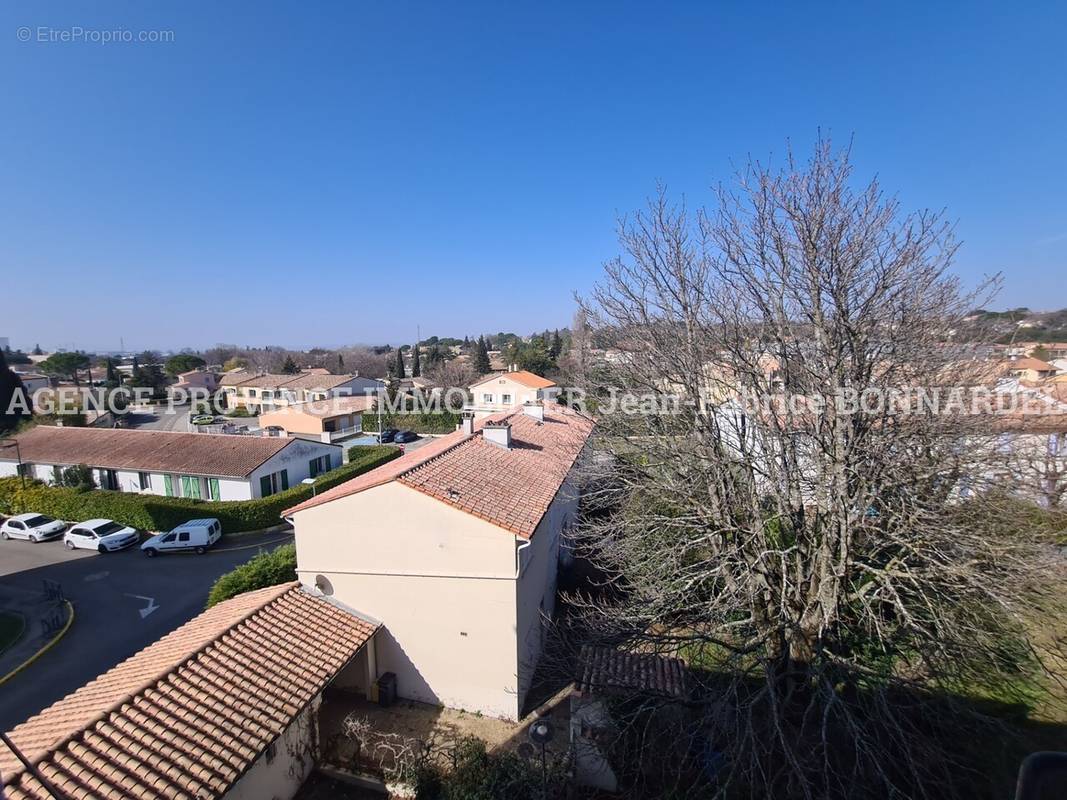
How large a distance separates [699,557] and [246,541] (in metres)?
17.6

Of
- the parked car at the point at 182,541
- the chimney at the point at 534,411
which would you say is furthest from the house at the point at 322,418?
the chimney at the point at 534,411

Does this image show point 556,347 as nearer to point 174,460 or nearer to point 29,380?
point 174,460

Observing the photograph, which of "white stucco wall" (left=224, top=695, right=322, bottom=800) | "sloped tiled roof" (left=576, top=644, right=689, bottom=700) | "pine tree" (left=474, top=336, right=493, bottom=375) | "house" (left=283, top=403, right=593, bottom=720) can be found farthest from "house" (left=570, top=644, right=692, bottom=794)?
"pine tree" (left=474, top=336, right=493, bottom=375)

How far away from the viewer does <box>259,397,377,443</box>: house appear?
35.4 meters

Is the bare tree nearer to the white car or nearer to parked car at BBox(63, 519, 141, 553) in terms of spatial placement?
parked car at BBox(63, 519, 141, 553)

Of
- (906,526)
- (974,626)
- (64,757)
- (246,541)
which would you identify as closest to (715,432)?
(906,526)

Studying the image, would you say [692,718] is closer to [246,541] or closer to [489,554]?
[489,554]

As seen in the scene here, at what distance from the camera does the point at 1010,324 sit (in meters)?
9.89

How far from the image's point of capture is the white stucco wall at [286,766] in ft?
24.5

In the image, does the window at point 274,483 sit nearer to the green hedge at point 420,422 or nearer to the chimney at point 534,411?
the chimney at point 534,411

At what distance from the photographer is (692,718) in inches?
344

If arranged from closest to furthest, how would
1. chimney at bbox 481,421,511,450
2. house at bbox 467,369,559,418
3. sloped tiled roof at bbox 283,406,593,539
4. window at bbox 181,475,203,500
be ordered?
1. sloped tiled roof at bbox 283,406,593,539
2. chimney at bbox 481,421,511,450
3. window at bbox 181,475,203,500
4. house at bbox 467,369,559,418

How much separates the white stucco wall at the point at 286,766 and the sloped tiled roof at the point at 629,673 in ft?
16.5

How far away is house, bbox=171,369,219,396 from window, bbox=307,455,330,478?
46.9 meters
